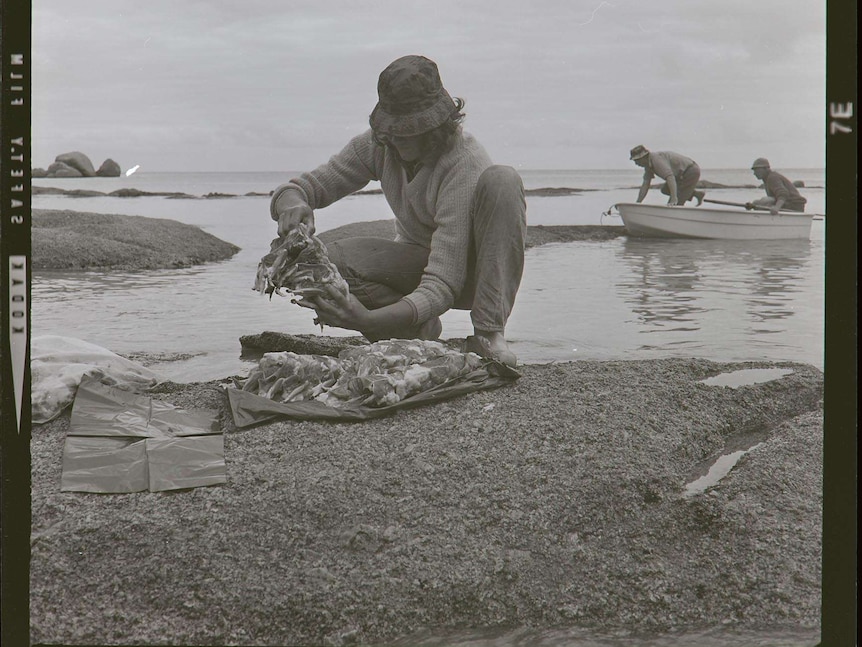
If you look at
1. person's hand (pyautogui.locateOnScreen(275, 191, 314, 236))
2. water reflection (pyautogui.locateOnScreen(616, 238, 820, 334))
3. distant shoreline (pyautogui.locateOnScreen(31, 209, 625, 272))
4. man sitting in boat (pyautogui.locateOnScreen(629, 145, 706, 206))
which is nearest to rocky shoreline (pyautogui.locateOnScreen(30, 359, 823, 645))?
person's hand (pyautogui.locateOnScreen(275, 191, 314, 236))

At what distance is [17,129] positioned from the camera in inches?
63.4

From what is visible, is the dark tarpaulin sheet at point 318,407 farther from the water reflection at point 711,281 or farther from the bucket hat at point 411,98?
the water reflection at point 711,281

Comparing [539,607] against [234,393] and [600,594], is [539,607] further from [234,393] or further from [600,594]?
[234,393]

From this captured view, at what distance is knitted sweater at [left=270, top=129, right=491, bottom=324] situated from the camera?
9.14ft

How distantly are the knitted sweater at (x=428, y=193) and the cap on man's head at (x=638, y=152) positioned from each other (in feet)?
18.1

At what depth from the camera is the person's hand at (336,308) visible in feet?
8.00

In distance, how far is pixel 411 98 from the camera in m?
2.66

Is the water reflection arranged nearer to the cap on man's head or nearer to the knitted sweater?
the cap on man's head

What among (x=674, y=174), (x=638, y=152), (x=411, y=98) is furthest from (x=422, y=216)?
(x=674, y=174)

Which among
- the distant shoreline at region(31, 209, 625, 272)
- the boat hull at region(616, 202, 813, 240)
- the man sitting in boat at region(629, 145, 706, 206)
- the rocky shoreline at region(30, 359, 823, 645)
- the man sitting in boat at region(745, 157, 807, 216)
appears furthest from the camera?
the man sitting in boat at region(629, 145, 706, 206)

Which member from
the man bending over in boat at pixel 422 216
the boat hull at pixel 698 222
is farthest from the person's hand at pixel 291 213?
the boat hull at pixel 698 222

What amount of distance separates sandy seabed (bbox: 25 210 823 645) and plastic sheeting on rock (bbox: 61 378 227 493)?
0.05 metres

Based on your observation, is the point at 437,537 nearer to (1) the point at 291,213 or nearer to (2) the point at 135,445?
(2) the point at 135,445

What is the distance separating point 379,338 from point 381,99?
898 millimetres
